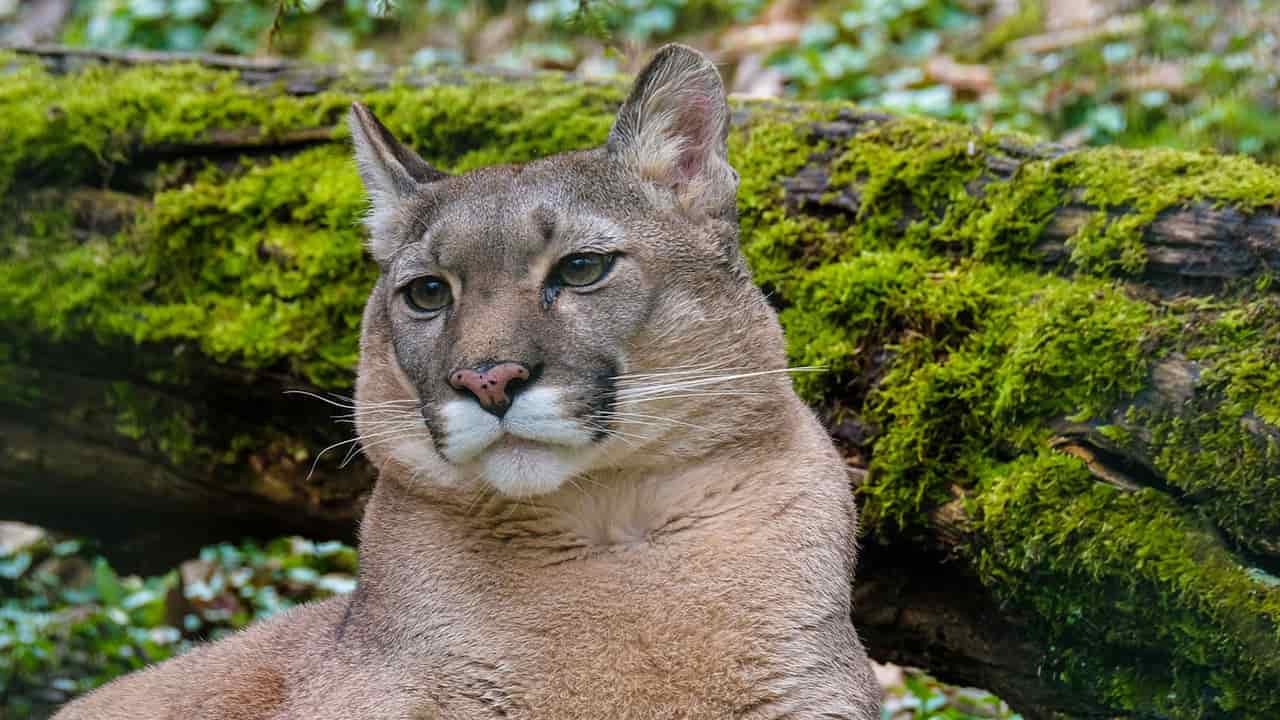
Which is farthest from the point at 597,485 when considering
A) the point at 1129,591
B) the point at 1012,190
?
the point at 1012,190

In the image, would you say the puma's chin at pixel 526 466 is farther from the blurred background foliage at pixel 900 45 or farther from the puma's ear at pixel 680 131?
the blurred background foliage at pixel 900 45

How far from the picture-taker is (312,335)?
6.07 meters

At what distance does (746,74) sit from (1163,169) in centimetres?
579

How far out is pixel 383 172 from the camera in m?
4.61

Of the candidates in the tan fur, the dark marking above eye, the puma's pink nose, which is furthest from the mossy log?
the puma's pink nose

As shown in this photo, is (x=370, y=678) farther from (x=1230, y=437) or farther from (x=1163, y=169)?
(x=1163, y=169)

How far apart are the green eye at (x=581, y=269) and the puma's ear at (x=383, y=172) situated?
81 cm

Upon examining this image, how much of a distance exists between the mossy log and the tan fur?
874 millimetres

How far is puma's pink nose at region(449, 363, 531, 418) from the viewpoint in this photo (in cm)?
359

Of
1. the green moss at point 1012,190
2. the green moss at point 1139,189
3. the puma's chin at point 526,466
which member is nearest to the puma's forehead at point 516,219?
the puma's chin at point 526,466

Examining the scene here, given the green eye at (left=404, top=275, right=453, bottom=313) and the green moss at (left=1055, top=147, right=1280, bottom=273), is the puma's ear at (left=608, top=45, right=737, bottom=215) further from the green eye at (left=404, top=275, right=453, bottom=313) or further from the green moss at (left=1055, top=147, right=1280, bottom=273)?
the green moss at (left=1055, top=147, right=1280, bottom=273)

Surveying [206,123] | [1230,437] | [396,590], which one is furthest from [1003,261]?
[206,123]

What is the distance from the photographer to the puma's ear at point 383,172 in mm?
4578

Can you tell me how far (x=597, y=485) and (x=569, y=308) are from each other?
593 millimetres
